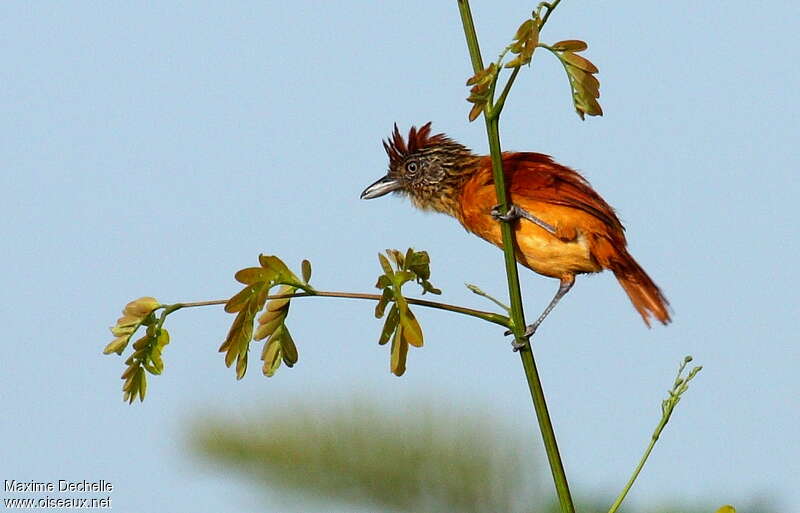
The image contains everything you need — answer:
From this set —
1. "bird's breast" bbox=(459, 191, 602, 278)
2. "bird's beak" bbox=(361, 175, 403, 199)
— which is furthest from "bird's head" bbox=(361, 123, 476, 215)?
"bird's breast" bbox=(459, 191, 602, 278)

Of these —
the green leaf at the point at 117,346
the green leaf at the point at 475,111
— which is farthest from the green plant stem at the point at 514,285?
the green leaf at the point at 117,346

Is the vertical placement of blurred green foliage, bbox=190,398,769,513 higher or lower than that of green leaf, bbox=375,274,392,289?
lower

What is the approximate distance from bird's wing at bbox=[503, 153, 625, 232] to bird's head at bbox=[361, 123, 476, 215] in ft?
1.09

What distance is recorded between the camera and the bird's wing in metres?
3.13

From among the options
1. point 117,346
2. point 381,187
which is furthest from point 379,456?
point 117,346

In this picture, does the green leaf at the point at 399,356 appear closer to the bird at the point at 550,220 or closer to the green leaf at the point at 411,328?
the green leaf at the point at 411,328

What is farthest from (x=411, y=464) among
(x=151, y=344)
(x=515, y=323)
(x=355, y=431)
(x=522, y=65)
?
(x=522, y=65)

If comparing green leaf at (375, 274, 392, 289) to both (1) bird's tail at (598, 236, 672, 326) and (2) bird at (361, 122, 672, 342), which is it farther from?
(1) bird's tail at (598, 236, 672, 326)

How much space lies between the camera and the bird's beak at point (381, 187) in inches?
150

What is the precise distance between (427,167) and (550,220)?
67cm

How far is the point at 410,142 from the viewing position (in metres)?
3.74

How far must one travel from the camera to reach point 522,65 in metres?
1.69

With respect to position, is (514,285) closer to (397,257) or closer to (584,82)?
(397,257)

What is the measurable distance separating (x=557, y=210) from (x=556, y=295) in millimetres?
330
